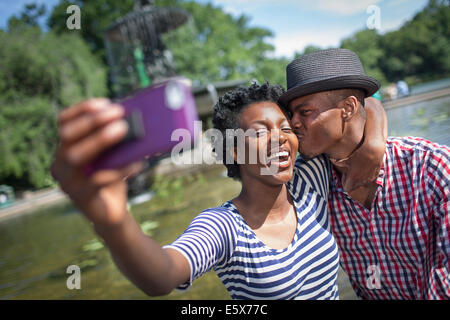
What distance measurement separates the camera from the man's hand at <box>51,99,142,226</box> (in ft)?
2.40

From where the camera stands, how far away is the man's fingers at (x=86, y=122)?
73cm

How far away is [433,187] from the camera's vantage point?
172cm

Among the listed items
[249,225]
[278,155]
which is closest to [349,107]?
[278,155]

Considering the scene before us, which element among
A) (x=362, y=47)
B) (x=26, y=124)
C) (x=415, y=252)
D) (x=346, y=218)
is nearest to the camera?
(x=415, y=252)

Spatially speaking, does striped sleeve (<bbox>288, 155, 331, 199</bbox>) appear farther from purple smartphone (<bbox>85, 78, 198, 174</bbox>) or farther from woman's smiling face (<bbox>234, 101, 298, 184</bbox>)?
purple smartphone (<bbox>85, 78, 198, 174</bbox>)

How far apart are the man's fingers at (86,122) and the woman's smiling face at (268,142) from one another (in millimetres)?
1103

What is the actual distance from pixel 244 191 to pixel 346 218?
651 mm

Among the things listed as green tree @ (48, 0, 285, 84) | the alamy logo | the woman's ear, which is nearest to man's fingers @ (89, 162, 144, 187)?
the woman's ear

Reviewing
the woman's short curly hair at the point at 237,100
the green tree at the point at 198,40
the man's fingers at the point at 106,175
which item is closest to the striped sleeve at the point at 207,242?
the woman's short curly hair at the point at 237,100

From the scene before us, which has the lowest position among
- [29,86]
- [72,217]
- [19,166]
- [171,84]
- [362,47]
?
[72,217]

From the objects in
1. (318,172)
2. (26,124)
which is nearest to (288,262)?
(318,172)

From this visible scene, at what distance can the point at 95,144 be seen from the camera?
739 mm

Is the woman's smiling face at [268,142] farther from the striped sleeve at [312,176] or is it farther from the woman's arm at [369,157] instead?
the woman's arm at [369,157]
